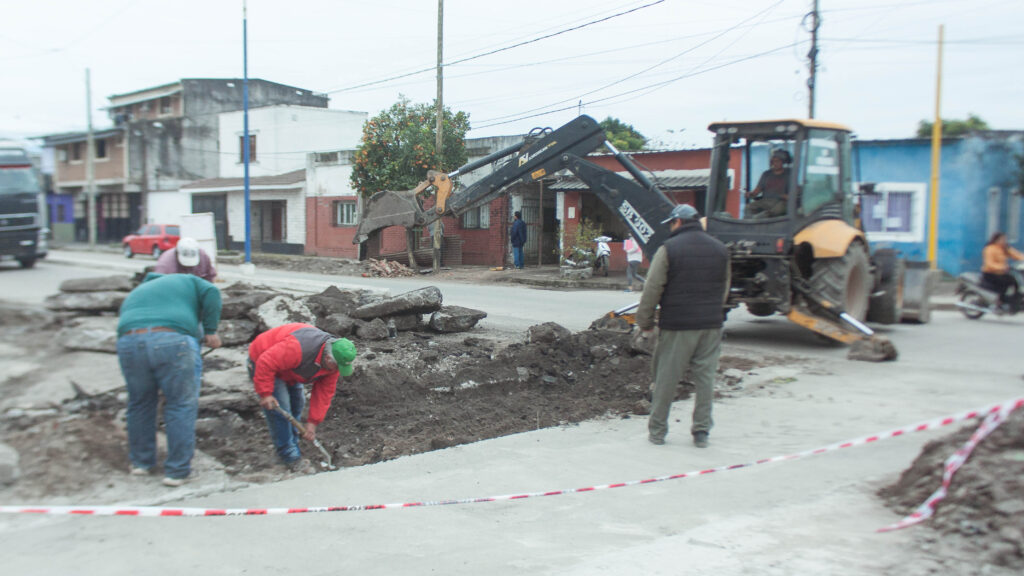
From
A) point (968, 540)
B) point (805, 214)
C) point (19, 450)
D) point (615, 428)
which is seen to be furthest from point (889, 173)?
point (19, 450)

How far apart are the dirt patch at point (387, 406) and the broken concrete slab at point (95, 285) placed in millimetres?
896

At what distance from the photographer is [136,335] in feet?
16.1

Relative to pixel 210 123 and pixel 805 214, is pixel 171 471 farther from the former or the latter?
pixel 210 123

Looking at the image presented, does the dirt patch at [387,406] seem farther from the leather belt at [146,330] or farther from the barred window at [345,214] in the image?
the barred window at [345,214]

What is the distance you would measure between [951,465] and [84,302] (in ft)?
26.7

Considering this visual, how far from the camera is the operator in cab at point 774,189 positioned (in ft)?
33.7

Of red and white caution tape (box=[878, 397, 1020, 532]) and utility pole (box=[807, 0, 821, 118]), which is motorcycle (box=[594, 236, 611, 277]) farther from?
red and white caution tape (box=[878, 397, 1020, 532])

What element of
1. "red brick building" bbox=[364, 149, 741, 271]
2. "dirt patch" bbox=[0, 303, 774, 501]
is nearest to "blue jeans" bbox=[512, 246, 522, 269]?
"red brick building" bbox=[364, 149, 741, 271]

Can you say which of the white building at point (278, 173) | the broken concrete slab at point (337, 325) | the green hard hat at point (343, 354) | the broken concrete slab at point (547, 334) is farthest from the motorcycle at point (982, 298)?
the white building at point (278, 173)

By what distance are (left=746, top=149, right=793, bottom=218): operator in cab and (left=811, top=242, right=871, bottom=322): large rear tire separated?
926 mm

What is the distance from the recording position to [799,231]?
10109 millimetres

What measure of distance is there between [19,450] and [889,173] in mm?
21581

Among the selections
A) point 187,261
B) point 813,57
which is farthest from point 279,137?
point 187,261

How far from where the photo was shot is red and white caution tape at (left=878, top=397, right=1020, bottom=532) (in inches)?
156
